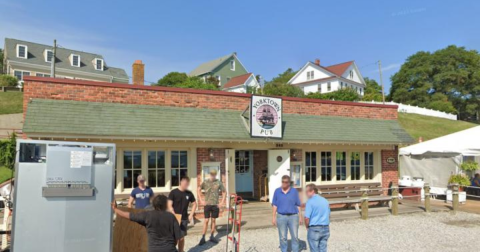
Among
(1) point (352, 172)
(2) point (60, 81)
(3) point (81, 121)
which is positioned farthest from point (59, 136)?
(1) point (352, 172)

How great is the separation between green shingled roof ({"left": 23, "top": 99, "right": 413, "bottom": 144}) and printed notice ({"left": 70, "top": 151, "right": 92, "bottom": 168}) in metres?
4.23

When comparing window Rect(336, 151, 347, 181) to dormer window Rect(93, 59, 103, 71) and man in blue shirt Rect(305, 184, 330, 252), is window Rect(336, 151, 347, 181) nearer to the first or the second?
man in blue shirt Rect(305, 184, 330, 252)

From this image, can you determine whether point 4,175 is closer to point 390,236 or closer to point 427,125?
point 390,236

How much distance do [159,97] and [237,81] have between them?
134 ft

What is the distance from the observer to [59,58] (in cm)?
4250

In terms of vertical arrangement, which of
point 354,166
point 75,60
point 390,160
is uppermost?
point 75,60

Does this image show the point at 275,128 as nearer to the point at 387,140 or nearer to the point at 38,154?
the point at 387,140

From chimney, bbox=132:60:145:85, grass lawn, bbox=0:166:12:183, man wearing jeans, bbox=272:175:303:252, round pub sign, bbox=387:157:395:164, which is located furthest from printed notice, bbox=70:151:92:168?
grass lawn, bbox=0:166:12:183

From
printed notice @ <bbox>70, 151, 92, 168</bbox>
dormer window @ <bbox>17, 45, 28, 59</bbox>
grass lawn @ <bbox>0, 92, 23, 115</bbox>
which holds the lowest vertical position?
printed notice @ <bbox>70, 151, 92, 168</bbox>

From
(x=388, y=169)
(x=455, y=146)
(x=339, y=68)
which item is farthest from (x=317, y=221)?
(x=339, y=68)

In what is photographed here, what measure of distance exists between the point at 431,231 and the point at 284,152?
15.8 feet

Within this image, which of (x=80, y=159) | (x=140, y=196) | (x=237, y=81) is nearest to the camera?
(x=80, y=159)

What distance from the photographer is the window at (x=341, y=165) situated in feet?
45.3

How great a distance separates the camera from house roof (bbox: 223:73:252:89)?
165ft
